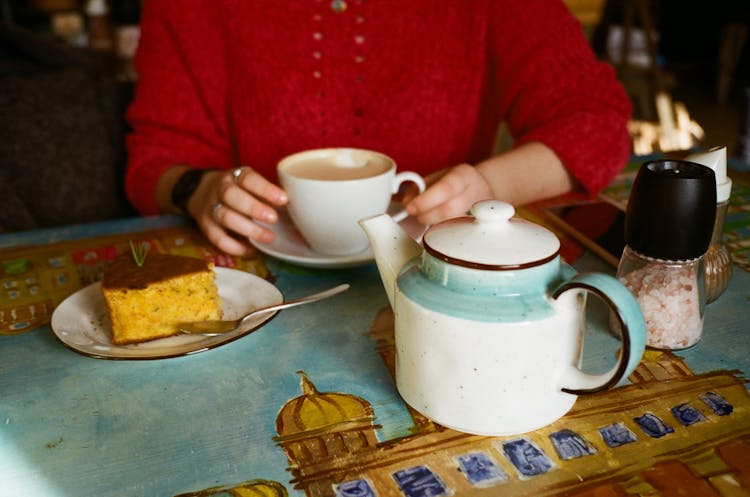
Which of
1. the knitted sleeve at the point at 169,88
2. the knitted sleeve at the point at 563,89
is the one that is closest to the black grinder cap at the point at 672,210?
the knitted sleeve at the point at 563,89

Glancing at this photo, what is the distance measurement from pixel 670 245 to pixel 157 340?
507mm

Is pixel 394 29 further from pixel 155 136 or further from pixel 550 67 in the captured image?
pixel 155 136

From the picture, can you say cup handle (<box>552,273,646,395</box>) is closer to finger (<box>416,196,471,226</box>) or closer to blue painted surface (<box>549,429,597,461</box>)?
blue painted surface (<box>549,429,597,461</box>)

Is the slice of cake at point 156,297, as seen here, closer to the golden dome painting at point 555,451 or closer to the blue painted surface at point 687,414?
the golden dome painting at point 555,451

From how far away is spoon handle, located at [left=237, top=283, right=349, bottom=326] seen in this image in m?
0.71

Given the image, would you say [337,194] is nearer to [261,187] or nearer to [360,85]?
[261,187]

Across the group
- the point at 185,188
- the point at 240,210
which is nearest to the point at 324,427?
the point at 240,210

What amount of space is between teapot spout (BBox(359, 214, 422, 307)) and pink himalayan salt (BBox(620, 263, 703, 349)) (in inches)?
9.3

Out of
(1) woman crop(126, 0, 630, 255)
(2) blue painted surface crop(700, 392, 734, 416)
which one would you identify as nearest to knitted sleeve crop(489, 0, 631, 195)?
(1) woman crop(126, 0, 630, 255)

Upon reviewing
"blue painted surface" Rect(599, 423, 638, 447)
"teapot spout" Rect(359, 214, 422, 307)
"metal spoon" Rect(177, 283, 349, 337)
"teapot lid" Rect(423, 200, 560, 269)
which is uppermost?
"teapot lid" Rect(423, 200, 560, 269)

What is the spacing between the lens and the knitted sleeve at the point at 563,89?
1058 millimetres

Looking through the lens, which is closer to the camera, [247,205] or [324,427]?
[324,427]

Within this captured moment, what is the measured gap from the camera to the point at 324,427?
1.88ft

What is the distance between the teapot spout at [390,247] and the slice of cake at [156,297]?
0.67ft
